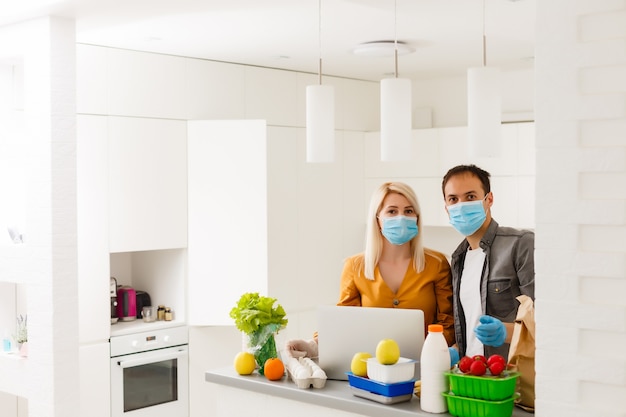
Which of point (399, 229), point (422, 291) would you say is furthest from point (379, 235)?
point (422, 291)

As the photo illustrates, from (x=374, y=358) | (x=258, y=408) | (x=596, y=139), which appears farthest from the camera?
(x=258, y=408)

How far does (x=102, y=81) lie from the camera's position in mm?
4945

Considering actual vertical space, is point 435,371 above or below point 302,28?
below

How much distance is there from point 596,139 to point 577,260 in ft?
1.12

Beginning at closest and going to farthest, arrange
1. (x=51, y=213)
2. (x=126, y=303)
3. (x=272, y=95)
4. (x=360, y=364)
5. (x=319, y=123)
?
(x=360, y=364) < (x=319, y=123) < (x=51, y=213) < (x=126, y=303) < (x=272, y=95)

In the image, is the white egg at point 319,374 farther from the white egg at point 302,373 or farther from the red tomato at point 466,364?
the red tomato at point 466,364

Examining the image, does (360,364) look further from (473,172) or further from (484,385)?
(473,172)

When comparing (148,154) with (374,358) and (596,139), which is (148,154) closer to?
(374,358)

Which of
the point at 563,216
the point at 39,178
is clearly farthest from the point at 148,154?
the point at 563,216

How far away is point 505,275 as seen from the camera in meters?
3.26

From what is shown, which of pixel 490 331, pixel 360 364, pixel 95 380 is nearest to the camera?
pixel 490 331

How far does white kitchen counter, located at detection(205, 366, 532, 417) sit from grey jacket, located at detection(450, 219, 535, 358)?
1.87 feet

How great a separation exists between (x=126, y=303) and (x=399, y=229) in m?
2.44

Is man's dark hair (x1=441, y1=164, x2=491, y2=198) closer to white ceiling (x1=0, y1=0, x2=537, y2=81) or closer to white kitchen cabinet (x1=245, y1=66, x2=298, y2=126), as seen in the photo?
white ceiling (x1=0, y1=0, x2=537, y2=81)
